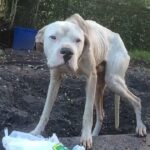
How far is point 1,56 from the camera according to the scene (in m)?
10.3

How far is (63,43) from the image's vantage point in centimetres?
490

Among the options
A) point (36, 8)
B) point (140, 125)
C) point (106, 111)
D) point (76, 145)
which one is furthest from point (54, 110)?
point (36, 8)

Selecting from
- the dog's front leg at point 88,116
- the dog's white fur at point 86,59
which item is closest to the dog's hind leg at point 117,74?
the dog's white fur at point 86,59

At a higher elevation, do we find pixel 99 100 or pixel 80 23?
pixel 80 23

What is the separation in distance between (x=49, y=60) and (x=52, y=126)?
1.94m

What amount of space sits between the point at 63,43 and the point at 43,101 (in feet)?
9.22

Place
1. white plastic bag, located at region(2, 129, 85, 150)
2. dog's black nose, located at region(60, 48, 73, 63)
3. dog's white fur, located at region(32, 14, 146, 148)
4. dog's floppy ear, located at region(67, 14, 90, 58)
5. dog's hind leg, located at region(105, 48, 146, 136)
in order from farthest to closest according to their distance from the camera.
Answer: dog's hind leg, located at region(105, 48, 146, 136), dog's floppy ear, located at region(67, 14, 90, 58), dog's white fur, located at region(32, 14, 146, 148), dog's black nose, located at region(60, 48, 73, 63), white plastic bag, located at region(2, 129, 85, 150)

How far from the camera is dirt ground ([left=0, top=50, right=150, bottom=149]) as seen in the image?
6.78 meters

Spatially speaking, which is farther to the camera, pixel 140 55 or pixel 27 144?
pixel 140 55

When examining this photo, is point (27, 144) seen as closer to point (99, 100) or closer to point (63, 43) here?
point (63, 43)

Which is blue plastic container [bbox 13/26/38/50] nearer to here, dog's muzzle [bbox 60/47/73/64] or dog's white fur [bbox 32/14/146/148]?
dog's white fur [bbox 32/14/146/148]

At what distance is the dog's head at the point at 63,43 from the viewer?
16.0 ft

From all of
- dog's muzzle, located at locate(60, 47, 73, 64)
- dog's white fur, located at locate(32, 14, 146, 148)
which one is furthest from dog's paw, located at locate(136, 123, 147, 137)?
dog's muzzle, located at locate(60, 47, 73, 64)

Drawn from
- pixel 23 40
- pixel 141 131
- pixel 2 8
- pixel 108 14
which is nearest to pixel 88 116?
pixel 141 131
